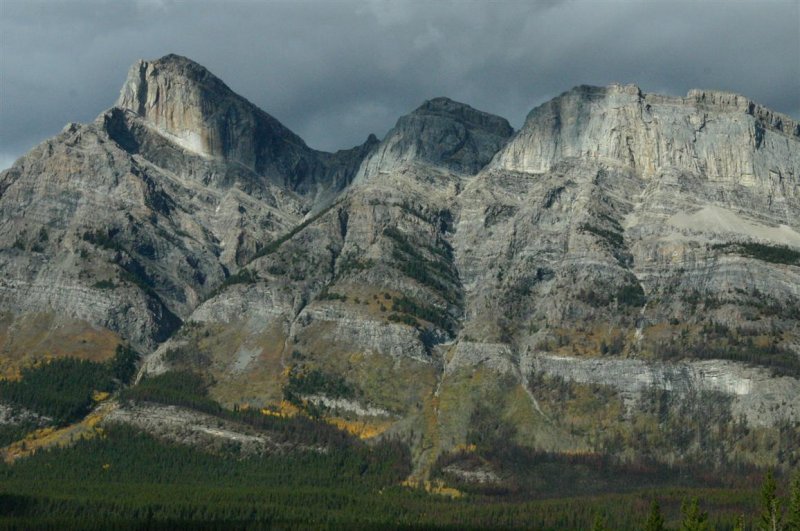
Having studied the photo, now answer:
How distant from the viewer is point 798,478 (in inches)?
7869

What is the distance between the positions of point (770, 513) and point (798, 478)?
389 inches

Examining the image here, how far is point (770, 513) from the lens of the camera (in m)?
194
